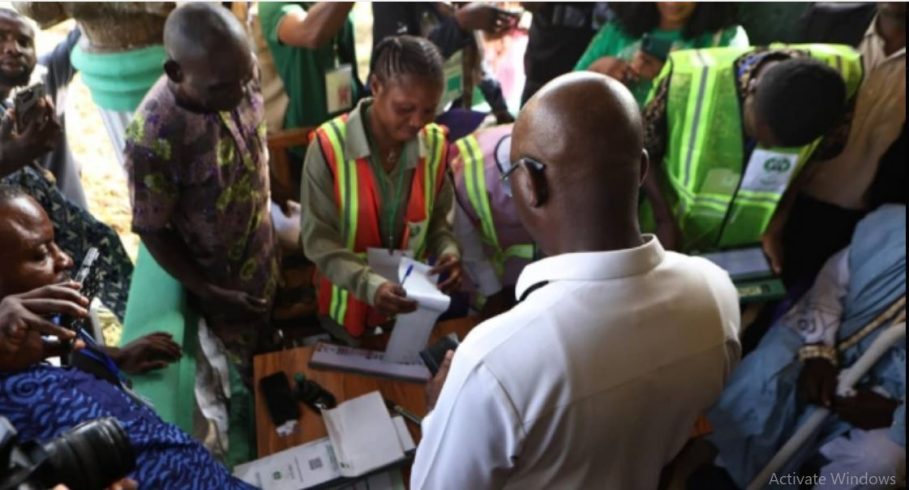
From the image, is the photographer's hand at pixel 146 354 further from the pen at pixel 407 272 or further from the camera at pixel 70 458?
the camera at pixel 70 458

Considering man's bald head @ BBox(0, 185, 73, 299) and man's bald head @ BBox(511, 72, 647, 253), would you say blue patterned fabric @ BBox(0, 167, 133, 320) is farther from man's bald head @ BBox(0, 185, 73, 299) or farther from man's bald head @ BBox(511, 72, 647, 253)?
man's bald head @ BBox(511, 72, 647, 253)

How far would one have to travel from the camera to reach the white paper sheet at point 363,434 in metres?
1.61

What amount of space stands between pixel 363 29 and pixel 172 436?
480 cm

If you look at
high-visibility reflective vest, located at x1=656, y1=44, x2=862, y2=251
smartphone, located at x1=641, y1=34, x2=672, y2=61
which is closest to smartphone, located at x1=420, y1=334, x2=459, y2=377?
high-visibility reflective vest, located at x1=656, y1=44, x2=862, y2=251

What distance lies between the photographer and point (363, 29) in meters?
5.57

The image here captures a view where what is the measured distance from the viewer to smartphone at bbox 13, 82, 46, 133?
1.67m

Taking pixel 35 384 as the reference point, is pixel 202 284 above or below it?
below

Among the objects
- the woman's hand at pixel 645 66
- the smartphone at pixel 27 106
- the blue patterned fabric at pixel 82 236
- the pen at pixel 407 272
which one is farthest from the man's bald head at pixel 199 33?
the woman's hand at pixel 645 66

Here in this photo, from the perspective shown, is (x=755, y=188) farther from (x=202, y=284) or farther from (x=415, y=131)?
(x=202, y=284)

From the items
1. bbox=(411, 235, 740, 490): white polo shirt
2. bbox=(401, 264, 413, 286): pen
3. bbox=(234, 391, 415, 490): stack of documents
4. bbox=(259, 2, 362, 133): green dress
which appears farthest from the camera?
bbox=(259, 2, 362, 133): green dress

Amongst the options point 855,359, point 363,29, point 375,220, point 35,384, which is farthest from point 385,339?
point 363,29

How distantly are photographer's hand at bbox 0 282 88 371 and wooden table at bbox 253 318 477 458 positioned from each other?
682mm

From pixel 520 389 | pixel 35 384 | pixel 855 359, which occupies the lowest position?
pixel 855 359

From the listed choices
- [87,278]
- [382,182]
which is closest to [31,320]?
[87,278]
